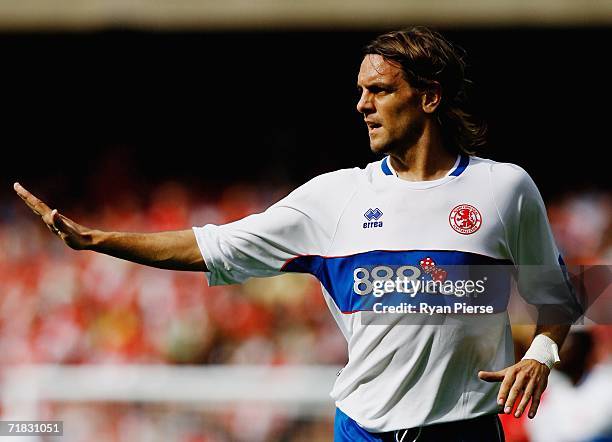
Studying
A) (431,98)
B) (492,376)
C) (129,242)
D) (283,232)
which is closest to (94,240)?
(129,242)

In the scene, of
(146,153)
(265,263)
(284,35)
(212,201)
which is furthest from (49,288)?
(265,263)

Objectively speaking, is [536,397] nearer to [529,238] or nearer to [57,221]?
[529,238]

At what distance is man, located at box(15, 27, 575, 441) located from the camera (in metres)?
3.78

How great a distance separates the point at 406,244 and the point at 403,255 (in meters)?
0.04

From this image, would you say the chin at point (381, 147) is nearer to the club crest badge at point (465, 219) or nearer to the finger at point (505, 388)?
the club crest badge at point (465, 219)

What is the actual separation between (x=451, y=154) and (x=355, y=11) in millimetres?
9180

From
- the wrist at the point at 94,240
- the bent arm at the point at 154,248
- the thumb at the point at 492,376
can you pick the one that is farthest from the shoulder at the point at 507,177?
the wrist at the point at 94,240

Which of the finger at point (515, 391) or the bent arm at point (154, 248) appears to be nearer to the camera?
the finger at point (515, 391)

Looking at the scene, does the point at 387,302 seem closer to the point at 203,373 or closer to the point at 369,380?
the point at 369,380

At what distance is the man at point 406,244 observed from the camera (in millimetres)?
3783

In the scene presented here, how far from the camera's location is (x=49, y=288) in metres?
10.4

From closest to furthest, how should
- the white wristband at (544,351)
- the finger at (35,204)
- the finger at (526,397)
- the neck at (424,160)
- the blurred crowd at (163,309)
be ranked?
the finger at (526,397) → the white wristband at (544,351) → the finger at (35,204) → the neck at (424,160) → the blurred crowd at (163,309)

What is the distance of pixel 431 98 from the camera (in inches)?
161

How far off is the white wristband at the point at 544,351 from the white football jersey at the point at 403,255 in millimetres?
100
